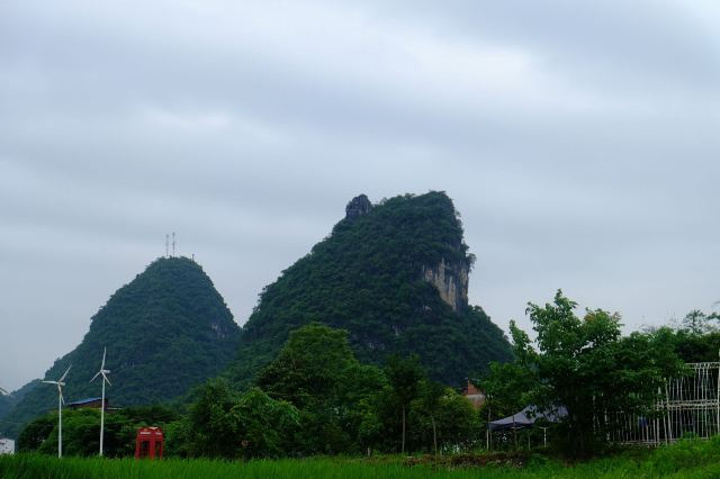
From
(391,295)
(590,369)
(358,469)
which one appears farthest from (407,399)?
(391,295)

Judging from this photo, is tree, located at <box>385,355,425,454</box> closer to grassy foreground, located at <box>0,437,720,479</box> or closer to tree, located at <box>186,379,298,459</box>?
tree, located at <box>186,379,298,459</box>

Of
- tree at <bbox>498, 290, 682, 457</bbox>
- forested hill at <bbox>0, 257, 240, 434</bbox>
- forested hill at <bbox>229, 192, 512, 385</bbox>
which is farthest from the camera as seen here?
forested hill at <bbox>0, 257, 240, 434</bbox>

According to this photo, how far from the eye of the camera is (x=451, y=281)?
73.2m

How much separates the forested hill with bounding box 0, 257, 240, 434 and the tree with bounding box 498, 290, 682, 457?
198 ft

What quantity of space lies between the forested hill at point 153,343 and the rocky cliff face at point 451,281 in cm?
2377

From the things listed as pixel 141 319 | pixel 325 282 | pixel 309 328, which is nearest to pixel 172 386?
pixel 141 319

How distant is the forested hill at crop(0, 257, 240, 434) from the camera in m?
74.7

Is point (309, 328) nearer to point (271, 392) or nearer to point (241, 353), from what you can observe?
point (271, 392)

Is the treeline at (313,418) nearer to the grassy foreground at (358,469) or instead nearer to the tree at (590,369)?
the tree at (590,369)

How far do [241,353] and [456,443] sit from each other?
42198mm

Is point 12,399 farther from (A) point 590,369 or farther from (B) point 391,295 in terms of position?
(A) point 590,369

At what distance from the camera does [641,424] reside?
14016 mm

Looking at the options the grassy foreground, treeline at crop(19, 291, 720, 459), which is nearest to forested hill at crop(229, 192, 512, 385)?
Result: treeline at crop(19, 291, 720, 459)

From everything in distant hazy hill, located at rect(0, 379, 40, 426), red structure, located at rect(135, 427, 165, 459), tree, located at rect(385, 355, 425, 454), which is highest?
tree, located at rect(385, 355, 425, 454)
